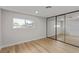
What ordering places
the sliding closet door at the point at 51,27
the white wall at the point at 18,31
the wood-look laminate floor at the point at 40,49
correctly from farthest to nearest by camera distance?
1. the sliding closet door at the point at 51,27
2. the white wall at the point at 18,31
3. the wood-look laminate floor at the point at 40,49

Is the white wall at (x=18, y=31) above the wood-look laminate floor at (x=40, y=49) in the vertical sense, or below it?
above

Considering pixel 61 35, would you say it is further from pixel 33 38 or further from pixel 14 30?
pixel 14 30

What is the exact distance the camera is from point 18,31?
5211 mm

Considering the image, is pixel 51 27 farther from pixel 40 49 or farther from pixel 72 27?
pixel 40 49

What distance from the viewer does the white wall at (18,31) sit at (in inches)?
173

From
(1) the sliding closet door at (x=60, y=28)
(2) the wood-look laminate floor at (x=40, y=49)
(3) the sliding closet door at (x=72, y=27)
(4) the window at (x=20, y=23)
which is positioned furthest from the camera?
(1) the sliding closet door at (x=60, y=28)

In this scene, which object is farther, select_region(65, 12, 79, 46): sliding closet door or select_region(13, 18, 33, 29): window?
select_region(65, 12, 79, 46): sliding closet door

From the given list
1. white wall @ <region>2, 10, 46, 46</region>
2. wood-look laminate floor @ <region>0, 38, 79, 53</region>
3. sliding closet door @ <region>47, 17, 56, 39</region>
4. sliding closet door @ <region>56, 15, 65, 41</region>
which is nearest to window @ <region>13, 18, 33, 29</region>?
white wall @ <region>2, 10, 46, 46</region>

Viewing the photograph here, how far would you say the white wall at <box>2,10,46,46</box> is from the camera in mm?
4383

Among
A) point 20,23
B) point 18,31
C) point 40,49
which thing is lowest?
point 40,49

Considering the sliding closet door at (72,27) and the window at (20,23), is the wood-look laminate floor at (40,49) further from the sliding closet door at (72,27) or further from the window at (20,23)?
the window at (20,23)

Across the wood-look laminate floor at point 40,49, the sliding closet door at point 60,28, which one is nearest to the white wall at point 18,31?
the wood-look laminate floor at point 40,49

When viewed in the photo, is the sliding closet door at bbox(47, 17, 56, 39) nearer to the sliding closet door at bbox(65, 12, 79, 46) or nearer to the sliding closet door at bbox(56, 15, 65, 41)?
the sliding closet door at bbox(56, 15, 65, 41)

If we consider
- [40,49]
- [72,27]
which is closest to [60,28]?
[72,27]
